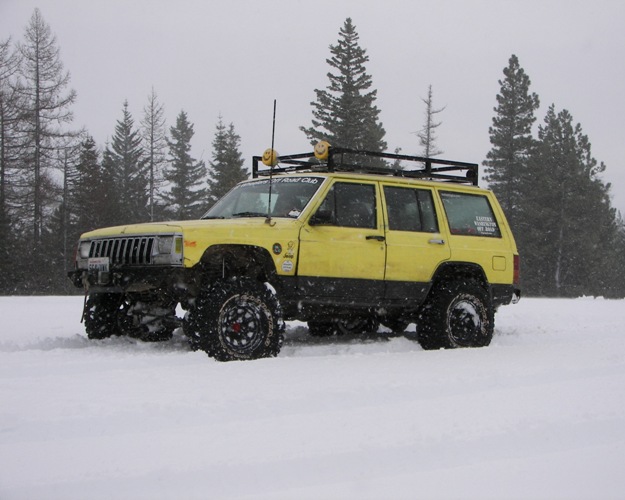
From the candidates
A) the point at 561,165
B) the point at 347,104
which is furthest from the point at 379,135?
the point at 561,165

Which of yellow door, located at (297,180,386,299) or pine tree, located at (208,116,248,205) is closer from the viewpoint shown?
yellow door, located at (297,180,386,299)

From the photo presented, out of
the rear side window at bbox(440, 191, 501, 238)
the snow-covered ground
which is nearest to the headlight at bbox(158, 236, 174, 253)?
the snow-covered ground

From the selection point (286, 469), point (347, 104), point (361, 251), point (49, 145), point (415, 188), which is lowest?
point (286, 469)

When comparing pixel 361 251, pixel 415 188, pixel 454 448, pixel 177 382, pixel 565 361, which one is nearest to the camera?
pixel 454 448

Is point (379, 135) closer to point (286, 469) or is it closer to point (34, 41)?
point (34, 41)

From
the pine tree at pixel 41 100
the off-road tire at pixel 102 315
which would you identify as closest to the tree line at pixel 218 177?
the pine tree at pixel 41 100

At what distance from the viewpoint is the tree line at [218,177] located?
108ft

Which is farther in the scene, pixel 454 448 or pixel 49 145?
pixel 49 145

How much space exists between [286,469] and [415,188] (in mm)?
5166

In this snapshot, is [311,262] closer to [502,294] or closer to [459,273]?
[459,273]

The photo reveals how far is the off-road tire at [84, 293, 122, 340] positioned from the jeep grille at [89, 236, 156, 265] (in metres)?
0.63

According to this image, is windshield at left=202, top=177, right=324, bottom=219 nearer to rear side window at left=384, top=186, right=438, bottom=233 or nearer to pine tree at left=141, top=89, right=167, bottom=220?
rear side window at left=384, top=186, right=438, bottom=233

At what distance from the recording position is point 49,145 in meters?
34.7

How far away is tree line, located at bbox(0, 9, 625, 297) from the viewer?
108 ft
